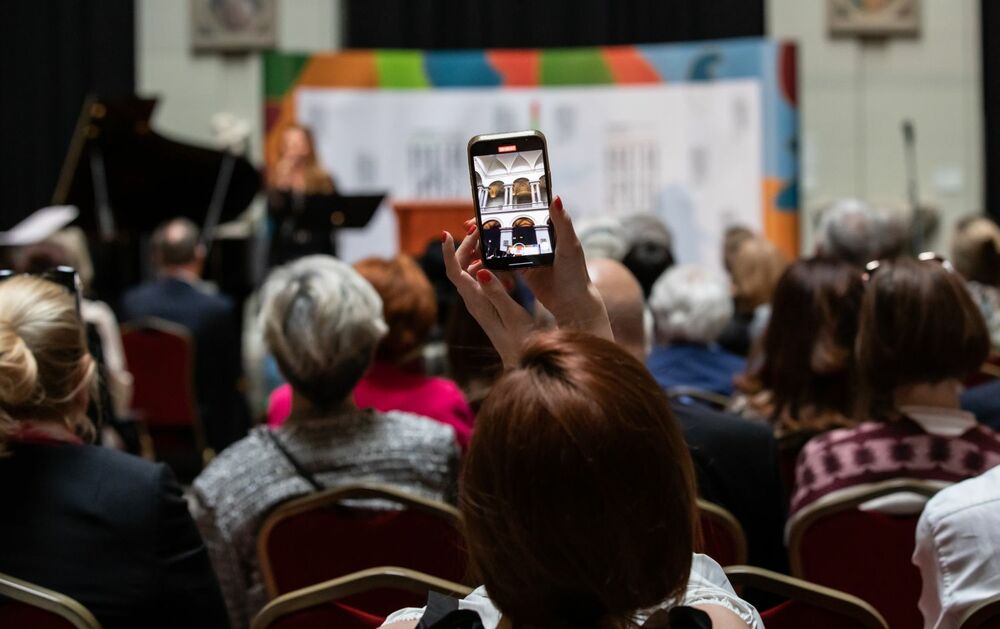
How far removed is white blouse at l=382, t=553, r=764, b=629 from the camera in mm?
1242

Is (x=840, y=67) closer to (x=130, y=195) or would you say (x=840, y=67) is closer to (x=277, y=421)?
(x=130, y=195)

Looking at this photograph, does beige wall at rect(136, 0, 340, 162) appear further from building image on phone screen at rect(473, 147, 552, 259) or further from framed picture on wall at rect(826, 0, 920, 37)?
building image on phone screen at rect(473, 147, 552, 259)

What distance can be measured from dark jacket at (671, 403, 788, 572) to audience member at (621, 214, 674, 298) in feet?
7.15

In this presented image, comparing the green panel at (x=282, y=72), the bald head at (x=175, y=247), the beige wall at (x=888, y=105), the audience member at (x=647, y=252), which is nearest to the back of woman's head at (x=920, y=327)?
A: the audience member at (x=647, y=252)

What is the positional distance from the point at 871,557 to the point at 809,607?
540 millimetres

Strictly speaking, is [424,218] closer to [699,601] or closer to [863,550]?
[863,550]

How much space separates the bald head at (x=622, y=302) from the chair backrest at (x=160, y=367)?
3.17 meters

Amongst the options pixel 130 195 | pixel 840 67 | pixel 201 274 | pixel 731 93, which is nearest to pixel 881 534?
pixel 201 274

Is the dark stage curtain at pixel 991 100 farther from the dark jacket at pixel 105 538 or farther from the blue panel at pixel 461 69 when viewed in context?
the dark jacket at pixel 105 538

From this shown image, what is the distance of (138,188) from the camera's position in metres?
7.74

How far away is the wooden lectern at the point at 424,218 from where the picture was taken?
692 centimetres

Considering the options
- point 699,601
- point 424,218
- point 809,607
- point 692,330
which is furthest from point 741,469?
point 424,218

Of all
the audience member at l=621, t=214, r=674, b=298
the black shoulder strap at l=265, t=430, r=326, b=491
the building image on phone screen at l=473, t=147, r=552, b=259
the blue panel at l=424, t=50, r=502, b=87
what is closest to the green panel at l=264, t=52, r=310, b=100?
the blue panel at l=424, t=50, r=502, b=87

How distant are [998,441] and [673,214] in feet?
21.8
